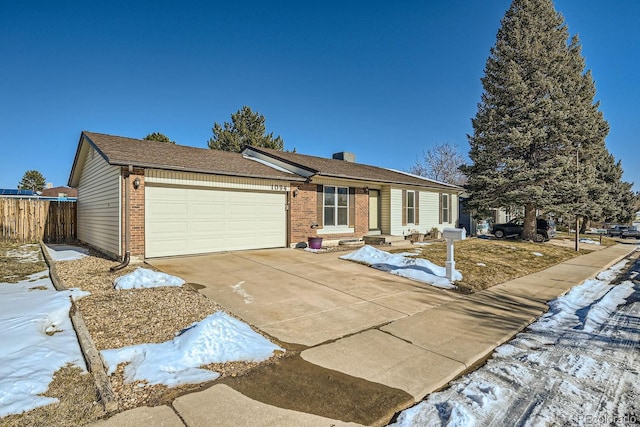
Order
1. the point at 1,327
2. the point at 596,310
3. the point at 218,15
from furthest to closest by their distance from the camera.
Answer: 1. the point at 218,15
2. the point at 596,310
3. the point at 1,327

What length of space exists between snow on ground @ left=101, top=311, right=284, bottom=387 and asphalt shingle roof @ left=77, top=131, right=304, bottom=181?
6035 mm

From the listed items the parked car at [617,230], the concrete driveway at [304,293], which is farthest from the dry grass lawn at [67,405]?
the parked car at [617,230]

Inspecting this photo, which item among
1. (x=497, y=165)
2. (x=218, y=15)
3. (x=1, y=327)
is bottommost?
(x=1, y=327)

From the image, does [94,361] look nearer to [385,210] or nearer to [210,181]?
[210,181]

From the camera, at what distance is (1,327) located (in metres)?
3.80

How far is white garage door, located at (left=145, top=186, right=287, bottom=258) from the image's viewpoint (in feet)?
29.4

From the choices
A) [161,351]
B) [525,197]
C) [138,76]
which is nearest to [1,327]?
[161,351]

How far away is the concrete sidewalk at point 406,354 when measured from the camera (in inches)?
101

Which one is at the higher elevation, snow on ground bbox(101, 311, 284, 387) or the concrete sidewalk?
snow on ground bbox(101, 311, 284, 387)

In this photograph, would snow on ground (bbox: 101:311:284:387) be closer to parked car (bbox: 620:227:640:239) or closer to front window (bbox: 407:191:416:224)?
front window (bbox: 407:191:416:224)

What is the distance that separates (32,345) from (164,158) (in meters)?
Answer: 7.03

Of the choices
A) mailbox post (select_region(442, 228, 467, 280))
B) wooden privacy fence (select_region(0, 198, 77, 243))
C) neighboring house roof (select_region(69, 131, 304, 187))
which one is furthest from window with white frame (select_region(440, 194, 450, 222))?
wooden privacy fence (select_region(0, 198, 77, 243))

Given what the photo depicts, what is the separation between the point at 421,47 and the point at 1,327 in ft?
59.0

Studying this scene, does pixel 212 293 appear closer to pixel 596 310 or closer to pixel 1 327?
A: pixel 1 327
